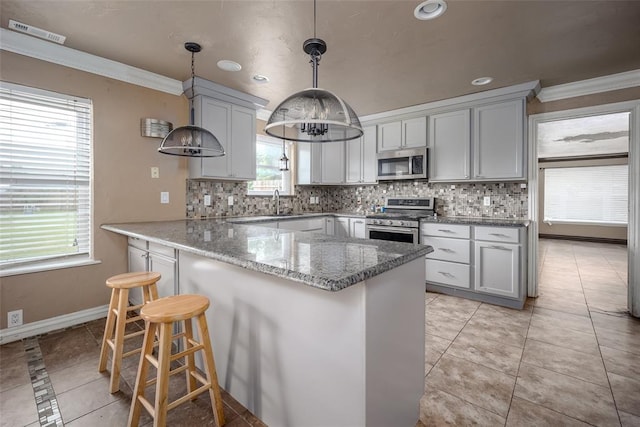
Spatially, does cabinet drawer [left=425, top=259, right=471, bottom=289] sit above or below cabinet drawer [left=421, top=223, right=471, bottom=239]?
below

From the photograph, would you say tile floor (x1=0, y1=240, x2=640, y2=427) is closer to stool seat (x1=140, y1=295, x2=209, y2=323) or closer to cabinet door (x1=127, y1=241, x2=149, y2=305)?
cabinet door (x1=127, y1=241, x2=149, y2=305)

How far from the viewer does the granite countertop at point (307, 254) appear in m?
1.01

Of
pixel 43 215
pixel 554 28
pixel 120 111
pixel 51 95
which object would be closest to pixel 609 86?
pixel 554 28

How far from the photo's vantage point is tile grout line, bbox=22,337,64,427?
1552 millimetres

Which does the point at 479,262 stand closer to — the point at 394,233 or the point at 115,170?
the point at 394,233

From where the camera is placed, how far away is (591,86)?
3.12 metres

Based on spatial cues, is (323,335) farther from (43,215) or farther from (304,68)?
(43,215)

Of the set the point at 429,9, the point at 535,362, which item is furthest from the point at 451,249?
the point at 429,9

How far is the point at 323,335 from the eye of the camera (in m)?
1.21

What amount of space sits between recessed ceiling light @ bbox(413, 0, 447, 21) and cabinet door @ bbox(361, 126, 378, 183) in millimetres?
2476

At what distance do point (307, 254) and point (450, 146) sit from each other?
10.5 ft

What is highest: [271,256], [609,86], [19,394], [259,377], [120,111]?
[609,86]

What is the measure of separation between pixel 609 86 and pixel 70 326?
19.0ft

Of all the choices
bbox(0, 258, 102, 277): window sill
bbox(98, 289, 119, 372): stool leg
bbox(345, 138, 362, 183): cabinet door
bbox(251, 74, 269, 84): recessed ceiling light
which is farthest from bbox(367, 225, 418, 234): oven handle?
bbox(0, 258, 102, 277): window sill
